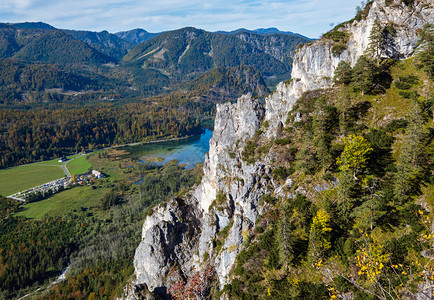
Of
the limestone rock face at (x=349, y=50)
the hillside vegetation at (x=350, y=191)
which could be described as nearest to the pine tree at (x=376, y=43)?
the limestone rock face at (x=349, y=50)

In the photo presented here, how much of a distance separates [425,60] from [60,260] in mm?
133703

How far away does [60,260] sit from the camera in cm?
9906

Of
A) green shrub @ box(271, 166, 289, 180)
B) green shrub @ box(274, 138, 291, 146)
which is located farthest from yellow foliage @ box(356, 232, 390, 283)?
green shrub @ box(274, 138, 291, 146)

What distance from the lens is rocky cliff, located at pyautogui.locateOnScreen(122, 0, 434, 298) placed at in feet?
176

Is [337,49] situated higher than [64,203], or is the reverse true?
[337,49]

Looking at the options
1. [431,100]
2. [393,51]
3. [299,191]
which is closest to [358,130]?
[431,100]

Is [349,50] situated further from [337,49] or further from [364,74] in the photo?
[364,74]

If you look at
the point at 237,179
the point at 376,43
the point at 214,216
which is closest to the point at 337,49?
the point at 376,43

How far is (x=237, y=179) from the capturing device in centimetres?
5847

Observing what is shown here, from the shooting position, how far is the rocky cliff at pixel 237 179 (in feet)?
176

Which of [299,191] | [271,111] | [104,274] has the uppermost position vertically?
[271,111]

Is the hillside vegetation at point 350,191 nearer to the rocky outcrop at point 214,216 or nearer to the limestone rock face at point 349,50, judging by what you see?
the limestone rock face at point 349,50

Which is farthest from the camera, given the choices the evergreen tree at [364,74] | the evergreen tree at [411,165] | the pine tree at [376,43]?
the pine tree at [376,43]

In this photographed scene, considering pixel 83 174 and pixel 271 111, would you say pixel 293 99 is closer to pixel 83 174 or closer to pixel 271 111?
pixel 271 111
